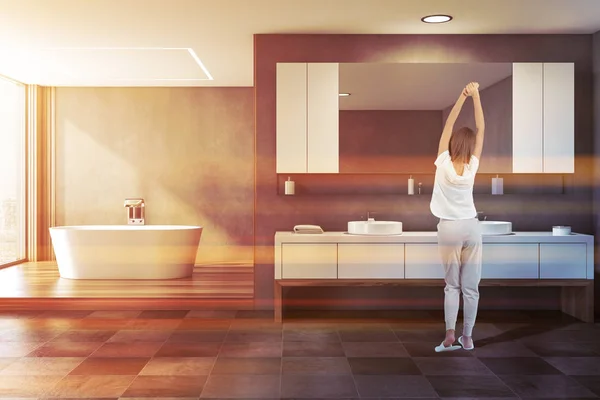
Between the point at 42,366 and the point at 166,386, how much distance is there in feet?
2.62

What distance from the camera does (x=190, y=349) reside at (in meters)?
3.66

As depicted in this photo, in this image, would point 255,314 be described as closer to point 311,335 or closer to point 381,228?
point 311,335

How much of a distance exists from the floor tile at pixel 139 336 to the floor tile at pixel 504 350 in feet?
6.38

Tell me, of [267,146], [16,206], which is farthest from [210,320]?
[16,206]

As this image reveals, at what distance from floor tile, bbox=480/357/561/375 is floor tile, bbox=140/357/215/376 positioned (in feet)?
4.97

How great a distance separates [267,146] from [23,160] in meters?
3.83

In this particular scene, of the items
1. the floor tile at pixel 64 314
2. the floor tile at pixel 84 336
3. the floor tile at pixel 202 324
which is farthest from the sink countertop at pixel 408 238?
the floor tile at pixel 64 314

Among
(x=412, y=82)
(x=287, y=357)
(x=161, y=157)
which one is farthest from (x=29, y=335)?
(x=161, y=157)

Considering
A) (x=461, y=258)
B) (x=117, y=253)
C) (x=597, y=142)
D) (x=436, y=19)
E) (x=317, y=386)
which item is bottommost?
(x=317, y=386)

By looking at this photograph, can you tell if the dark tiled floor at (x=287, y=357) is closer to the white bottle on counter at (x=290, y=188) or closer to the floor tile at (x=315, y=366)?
the floor tile at (x=315, y=366)

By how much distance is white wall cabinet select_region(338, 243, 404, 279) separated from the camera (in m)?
4.30

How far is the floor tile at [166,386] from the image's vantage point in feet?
9.32

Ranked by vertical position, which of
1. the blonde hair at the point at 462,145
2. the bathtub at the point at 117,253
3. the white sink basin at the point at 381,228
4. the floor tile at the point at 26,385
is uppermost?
the blonde hair at the point at 462,145

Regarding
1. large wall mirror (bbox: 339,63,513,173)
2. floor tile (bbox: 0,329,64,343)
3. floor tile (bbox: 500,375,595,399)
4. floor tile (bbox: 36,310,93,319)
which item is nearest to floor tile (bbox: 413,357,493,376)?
floor tile (bbox: 500,375,595,399)
